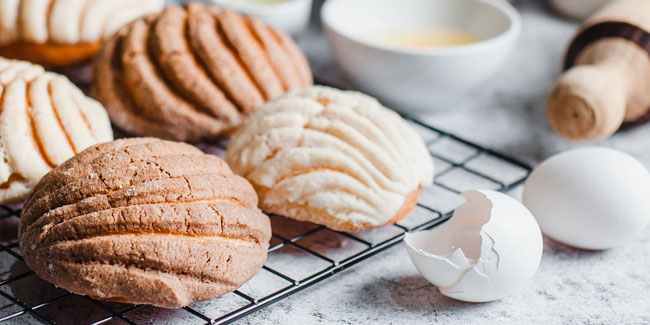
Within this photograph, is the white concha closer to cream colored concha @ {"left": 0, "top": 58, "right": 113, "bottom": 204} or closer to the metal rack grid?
cream colored concha @ {"left": 0, "top": 58, "right": 113, "bottom": 204}

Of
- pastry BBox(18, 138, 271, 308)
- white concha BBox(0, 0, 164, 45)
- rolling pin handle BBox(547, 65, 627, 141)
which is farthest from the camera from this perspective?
white concha BBox(0, 0, 164, 45)

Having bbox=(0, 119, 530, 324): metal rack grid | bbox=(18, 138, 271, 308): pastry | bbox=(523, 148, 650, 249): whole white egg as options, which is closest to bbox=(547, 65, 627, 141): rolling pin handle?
bbox=(0, 119, 530, 324): metal rack grid

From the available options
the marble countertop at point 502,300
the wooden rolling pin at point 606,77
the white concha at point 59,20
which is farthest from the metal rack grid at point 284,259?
the white concha at point 59,20

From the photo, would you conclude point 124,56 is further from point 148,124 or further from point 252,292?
point 252,292

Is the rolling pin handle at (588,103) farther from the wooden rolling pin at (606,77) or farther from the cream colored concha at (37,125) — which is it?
the cream colored concha at (37,125)

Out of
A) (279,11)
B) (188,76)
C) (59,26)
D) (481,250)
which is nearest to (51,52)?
(59,26)
